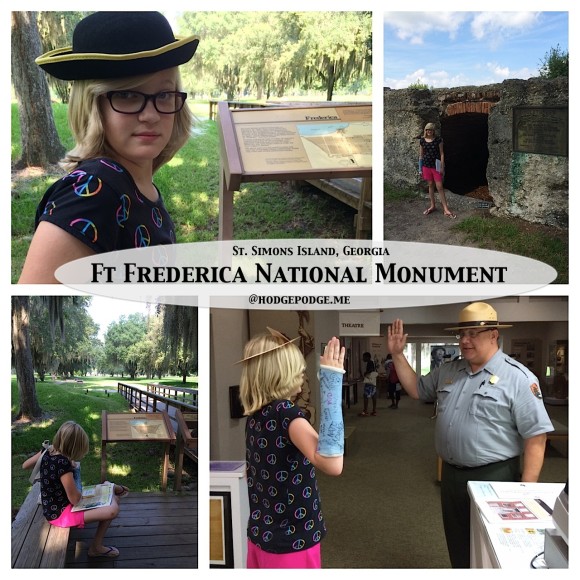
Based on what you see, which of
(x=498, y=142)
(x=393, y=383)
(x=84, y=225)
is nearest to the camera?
(x=84, y=225)

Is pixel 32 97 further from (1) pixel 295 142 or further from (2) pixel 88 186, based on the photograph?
(1) pixel 295 142

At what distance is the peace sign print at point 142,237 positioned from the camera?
3.13 m

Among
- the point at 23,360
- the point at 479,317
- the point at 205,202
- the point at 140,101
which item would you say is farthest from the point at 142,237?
the point at 479,317

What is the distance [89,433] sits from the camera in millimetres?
3332

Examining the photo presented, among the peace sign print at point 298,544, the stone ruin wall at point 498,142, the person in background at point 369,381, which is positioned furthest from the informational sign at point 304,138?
the person in background at point 369,381

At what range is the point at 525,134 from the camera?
11.0ft

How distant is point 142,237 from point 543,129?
1.91 metres

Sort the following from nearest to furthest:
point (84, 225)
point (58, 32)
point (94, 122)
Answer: point (84, 225) < point (94, 122) < point (58, 32)

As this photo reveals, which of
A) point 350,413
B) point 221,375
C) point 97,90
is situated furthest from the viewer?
point 350,413

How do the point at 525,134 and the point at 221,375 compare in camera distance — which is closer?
the point at 525,134
